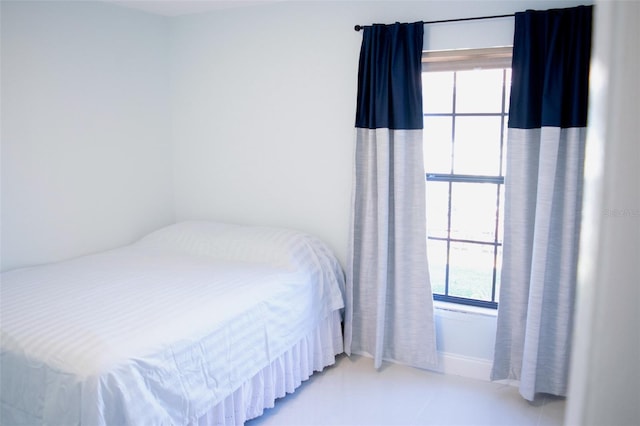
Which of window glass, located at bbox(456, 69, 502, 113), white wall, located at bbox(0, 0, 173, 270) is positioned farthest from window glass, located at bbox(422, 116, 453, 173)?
white wall, located at bbox(0, 0, 173, 270)

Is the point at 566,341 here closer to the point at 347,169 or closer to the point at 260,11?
the point at 347,169

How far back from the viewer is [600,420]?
1.48 feet

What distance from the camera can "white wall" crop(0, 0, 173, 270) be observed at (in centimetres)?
281

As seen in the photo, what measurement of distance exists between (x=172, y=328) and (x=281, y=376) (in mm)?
855

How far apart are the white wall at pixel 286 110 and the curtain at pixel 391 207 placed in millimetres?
147

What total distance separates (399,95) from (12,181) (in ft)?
7.64

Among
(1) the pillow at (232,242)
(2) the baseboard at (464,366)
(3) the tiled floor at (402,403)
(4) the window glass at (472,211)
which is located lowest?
(3) the tiled floor at (402,403)

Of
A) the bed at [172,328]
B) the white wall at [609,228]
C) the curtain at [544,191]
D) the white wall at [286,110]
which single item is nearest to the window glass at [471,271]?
the white wall at [286,110]

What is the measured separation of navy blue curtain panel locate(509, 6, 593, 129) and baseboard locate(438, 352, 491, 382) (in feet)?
4.76

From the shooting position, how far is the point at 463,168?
305 cm

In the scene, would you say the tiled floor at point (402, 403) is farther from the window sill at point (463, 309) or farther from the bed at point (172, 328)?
the window sill at point (463, 309)

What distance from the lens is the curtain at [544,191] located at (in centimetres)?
247

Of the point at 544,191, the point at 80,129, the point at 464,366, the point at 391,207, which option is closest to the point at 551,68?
the point at 544,191

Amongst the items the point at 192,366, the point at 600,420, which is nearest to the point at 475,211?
the point at 192,366
